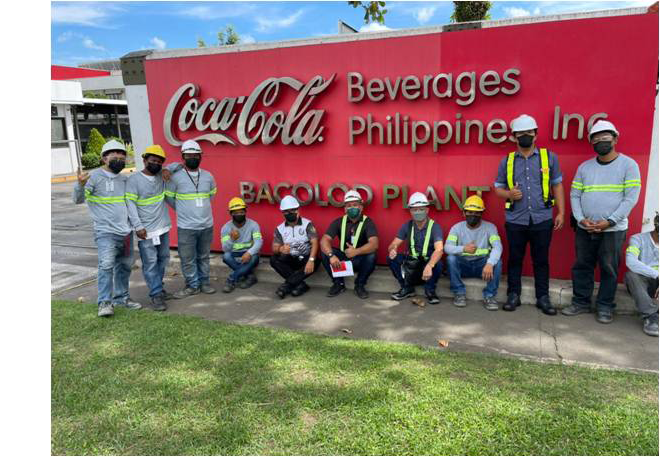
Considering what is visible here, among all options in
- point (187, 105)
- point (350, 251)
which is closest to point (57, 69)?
point (187, 105)

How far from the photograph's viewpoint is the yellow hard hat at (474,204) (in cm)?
555

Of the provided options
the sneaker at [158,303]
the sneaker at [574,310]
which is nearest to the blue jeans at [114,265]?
the sneaker at [158,303]

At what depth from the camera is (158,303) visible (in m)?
5.89

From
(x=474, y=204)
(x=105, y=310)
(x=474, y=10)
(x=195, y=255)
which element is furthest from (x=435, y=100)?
(x=474, y=10)

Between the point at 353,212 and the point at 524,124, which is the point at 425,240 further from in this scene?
the point at 524,124

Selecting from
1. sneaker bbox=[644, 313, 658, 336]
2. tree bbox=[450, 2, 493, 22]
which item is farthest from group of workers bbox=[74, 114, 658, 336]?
tree bbox=[450, 2, 493, 22]

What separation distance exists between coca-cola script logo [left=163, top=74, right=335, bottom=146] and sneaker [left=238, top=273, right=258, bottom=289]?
197 cm

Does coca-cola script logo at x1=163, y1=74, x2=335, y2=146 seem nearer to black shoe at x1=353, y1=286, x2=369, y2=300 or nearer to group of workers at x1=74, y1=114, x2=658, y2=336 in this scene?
group of workers at x1=74, y1=114, x2=658, y2=336

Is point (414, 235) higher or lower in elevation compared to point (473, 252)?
higher

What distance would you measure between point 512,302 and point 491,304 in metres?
0.23

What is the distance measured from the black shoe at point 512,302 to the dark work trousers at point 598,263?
0.60 metres

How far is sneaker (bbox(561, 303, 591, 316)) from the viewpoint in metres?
5.23

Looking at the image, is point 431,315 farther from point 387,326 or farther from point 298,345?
point 298,345

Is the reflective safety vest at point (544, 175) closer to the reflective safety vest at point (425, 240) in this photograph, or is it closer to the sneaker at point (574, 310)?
the reflective safety vest at point (425, 240)
